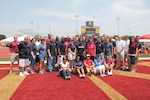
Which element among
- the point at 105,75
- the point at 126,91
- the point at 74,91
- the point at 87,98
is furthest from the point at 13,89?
the point at 105,75

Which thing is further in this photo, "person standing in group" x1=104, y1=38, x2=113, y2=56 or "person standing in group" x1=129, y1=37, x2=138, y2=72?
"person standing in group" x1=104, y1=38, x2=113, y2=56

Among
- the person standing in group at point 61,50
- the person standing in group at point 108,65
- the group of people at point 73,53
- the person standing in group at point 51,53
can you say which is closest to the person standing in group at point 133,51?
the group of people at point 73,53

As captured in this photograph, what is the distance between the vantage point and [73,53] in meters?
11.1

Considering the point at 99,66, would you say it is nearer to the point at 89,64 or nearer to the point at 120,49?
the point at 89,64

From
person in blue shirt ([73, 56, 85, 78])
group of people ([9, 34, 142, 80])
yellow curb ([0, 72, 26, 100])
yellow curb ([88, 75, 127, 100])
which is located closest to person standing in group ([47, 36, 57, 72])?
group of people ([9, 34, 142, 80])

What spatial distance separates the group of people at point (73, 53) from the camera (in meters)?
10.3

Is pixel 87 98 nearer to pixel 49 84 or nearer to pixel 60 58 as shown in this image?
pixel 49 84

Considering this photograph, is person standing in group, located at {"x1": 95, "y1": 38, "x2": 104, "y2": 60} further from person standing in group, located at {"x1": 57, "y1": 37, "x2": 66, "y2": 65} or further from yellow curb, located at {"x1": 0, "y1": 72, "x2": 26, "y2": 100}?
yellow curb, located at {"x1": 0, "y1": 72, "x2": 26, "y2": 100}

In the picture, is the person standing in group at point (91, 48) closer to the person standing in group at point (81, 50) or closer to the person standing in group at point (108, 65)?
the person standing in group at point (81, 50)

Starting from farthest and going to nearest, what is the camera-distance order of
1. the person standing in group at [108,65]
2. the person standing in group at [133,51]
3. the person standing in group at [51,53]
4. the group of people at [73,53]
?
1. the person standing in group at [133,51]
2. the person standing in group at [51,53]
3. the person standing in group at [108,65]
4. the group of people at [73,53]

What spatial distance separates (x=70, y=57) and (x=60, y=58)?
21.5 inches

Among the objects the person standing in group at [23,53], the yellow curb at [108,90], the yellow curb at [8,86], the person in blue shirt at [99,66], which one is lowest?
the yellow curb at [108,90]

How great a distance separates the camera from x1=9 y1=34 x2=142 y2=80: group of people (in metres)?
10.3

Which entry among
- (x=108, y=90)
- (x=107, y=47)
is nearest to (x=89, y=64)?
(x=107, y=47)
